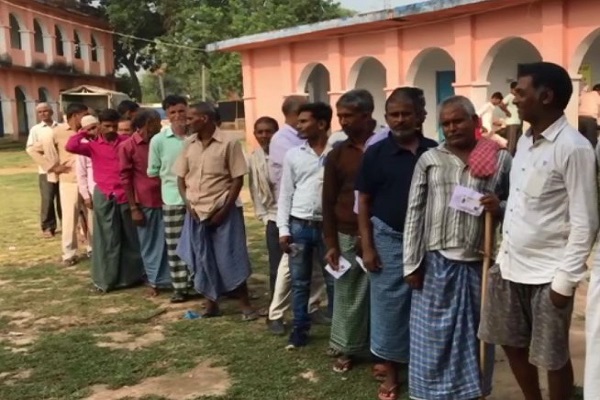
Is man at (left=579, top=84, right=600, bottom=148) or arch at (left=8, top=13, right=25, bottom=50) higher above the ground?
arch at (left=8, top=13, right=25, bottom=50)

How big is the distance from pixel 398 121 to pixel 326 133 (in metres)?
0.99

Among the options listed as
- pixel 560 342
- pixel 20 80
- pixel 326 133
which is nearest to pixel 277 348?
pixel 326 133

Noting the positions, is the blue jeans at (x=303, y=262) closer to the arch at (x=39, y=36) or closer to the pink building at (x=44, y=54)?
the pink building at (x=44, y=54)

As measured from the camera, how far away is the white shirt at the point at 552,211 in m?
2.86

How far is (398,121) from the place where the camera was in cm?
371

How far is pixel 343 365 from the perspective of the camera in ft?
14.5

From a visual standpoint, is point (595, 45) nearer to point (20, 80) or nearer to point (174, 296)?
point (174, 296)

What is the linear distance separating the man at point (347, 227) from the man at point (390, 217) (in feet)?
0.92

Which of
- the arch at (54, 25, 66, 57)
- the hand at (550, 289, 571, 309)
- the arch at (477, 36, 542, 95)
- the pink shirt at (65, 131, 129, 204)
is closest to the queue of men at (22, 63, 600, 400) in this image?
the hand at (550, 289, 571, 309)

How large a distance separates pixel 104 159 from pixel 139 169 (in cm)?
54

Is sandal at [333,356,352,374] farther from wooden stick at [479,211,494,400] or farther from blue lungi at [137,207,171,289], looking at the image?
blue lungi at [137,207,171,289]

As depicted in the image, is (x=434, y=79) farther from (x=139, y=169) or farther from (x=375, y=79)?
(x=139, y=169)

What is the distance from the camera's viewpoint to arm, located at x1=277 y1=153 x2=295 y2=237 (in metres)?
4.70

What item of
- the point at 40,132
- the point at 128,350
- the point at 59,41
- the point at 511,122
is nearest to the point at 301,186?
the point at 128,350
